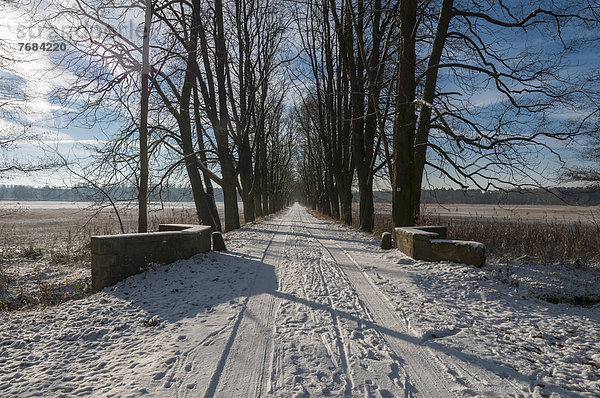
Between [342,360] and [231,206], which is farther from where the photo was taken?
[231,206]

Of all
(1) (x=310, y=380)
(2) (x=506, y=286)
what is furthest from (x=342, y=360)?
(2) (x=506, y=286)

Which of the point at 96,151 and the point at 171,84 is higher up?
the point at 171,84

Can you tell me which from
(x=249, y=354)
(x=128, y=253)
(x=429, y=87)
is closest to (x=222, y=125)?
(x=429, y=87)

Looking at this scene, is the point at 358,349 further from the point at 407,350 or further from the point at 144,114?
the point at 144,114

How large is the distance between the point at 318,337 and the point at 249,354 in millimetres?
829

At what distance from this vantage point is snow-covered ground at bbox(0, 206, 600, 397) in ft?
8.54

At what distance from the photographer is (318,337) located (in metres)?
3.44

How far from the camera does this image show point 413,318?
13.1 ft

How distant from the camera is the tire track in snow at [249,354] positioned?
8.24ft

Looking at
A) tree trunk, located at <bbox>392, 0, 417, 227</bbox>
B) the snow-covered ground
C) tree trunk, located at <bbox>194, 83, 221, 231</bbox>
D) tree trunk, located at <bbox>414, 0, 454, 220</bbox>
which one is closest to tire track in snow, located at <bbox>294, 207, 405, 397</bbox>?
the snow-covered ground

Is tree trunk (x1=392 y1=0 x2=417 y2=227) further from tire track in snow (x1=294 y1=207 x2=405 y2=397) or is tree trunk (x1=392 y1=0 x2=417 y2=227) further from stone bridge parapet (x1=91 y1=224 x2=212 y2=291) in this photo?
stone bridge parapet (x1=91 y1=224 x2=212 y2=291)

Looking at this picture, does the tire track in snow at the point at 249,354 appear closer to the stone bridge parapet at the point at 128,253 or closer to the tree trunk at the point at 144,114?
the stone bridge parapet at the point at 128,253

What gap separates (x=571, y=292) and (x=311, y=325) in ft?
15.7

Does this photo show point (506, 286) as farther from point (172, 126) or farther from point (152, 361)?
point (172, 126)
